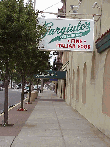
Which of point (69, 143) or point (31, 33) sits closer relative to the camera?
point (69, 143)

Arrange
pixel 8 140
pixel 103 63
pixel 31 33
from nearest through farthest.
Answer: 1. pixel 8 140
2. pixel 103 63
3. pixel 31 33

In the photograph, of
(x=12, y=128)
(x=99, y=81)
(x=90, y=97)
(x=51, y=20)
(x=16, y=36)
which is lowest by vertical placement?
(x=12, y=128)

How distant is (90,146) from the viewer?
7.20 meters

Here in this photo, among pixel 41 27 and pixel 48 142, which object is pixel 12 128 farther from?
pixel 41 27

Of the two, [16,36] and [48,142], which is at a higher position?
[16,36]

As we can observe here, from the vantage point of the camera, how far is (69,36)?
10414 millimetres

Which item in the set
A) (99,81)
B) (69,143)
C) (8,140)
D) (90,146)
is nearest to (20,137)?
(8,140)

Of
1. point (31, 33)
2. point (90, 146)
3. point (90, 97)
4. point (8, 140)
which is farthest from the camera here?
point (90, 97)

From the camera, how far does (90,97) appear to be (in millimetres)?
12250

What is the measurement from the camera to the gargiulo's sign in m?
10.4

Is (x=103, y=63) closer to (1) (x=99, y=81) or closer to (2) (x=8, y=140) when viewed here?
(1) (x=99, y=81)

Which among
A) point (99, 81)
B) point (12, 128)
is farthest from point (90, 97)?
point (12, 128)

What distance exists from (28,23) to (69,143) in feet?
A: 17.2

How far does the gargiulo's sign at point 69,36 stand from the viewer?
34.0 feet
